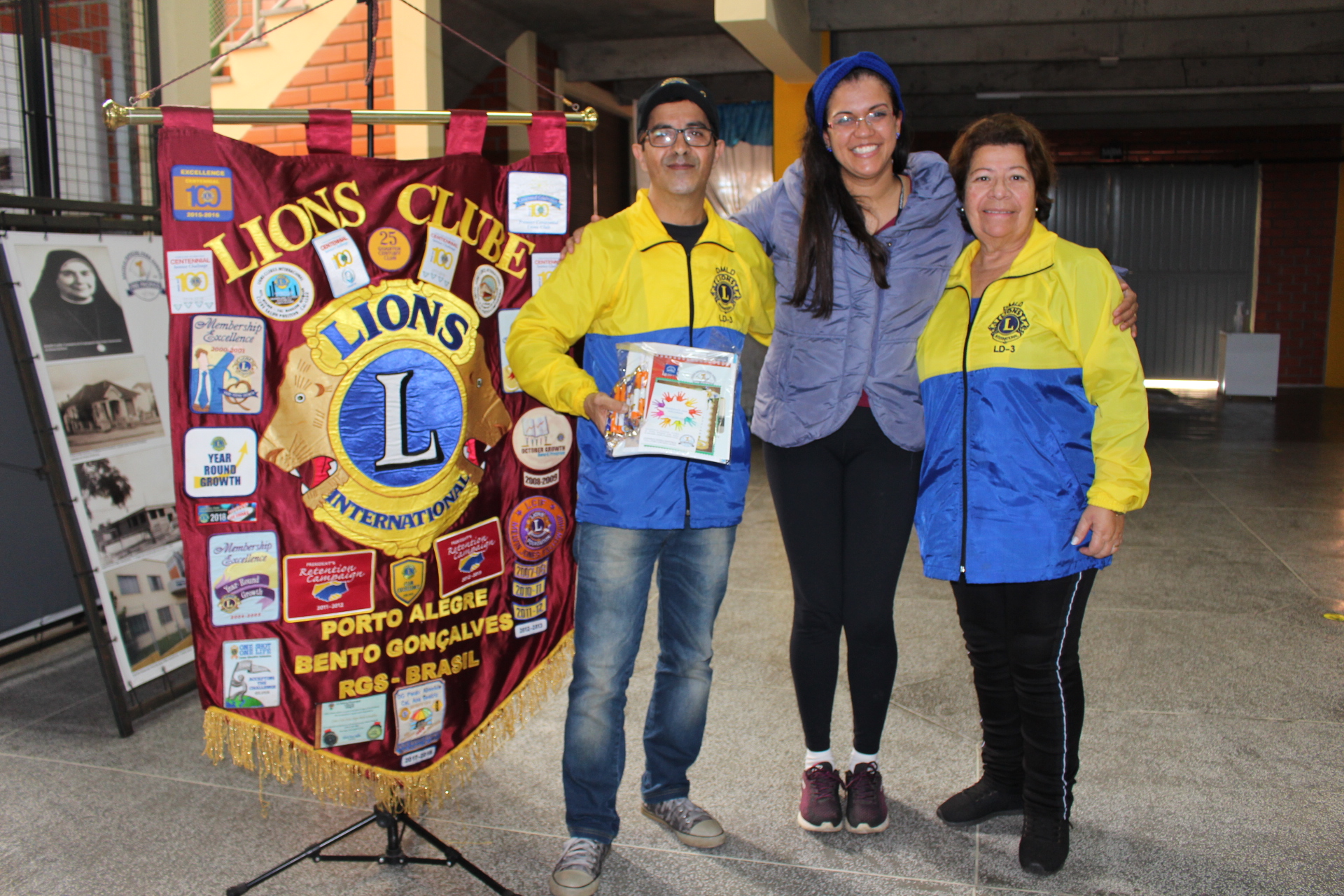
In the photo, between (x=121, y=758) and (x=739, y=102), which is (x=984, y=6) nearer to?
(x=739, y=102)

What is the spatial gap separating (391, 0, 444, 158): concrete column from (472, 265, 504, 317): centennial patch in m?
2.99

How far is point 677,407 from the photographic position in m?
1.91

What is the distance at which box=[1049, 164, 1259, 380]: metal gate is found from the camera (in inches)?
554

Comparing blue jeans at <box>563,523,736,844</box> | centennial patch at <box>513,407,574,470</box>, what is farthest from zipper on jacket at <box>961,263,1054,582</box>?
centennial patch at <box>513,407,574,470</box>

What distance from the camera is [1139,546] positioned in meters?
4.96

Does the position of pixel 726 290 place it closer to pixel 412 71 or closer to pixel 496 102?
pixel 412 71

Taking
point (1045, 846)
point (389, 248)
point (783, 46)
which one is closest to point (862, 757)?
point (1045, 846)

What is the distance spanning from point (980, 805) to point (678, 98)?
5.62ft

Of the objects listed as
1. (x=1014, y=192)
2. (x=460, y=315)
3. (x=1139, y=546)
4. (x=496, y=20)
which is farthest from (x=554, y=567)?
(x=496, y=20)

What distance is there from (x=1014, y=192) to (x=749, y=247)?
54 centimetres

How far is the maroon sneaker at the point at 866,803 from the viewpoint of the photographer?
2.32m

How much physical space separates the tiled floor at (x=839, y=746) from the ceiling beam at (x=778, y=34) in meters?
3.65

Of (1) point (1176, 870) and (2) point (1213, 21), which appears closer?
(1) point (1176, 870)

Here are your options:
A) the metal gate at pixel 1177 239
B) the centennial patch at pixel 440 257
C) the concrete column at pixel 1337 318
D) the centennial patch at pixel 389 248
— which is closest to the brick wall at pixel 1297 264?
the concrete column at pixel 1337 318
